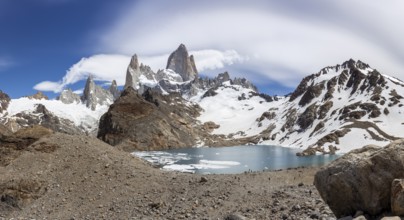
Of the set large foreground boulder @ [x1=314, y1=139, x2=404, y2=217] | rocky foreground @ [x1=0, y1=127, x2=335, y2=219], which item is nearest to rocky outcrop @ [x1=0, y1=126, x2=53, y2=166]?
rocky foreground @ [x1=0, y1=127, x2=335, y2=219]

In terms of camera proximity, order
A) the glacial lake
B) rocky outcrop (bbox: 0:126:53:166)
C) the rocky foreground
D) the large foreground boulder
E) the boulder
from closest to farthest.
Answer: the boulder < the large foreground boulder < the rocky foreground < rocky outcrop (bbox: 0:126:53:166) < the glacial lake

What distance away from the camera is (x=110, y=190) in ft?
112

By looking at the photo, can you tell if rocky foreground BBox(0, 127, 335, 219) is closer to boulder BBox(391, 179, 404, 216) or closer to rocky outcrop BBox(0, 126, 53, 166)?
rocky outcrop BBox(0, 126, 53, 166)

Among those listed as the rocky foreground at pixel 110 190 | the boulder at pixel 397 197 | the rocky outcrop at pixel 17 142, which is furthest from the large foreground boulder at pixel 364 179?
the rocky outcrop at pixel 17 142

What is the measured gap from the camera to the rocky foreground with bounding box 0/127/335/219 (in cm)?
2855

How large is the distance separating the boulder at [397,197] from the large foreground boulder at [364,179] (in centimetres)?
113

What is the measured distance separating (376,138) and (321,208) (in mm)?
162344

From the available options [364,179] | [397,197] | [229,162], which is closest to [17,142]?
[364,179]

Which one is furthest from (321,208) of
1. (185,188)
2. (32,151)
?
(32,151)

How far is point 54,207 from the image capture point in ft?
105

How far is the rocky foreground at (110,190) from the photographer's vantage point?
28547 millimetres

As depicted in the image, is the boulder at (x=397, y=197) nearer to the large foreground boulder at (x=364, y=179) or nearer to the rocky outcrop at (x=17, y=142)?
the large foreground boulder at (x=364, y=179)

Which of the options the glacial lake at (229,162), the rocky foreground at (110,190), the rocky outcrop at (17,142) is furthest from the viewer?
the glacial lake at (229,162)

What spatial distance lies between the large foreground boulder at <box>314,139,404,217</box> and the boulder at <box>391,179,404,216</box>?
113 cm
